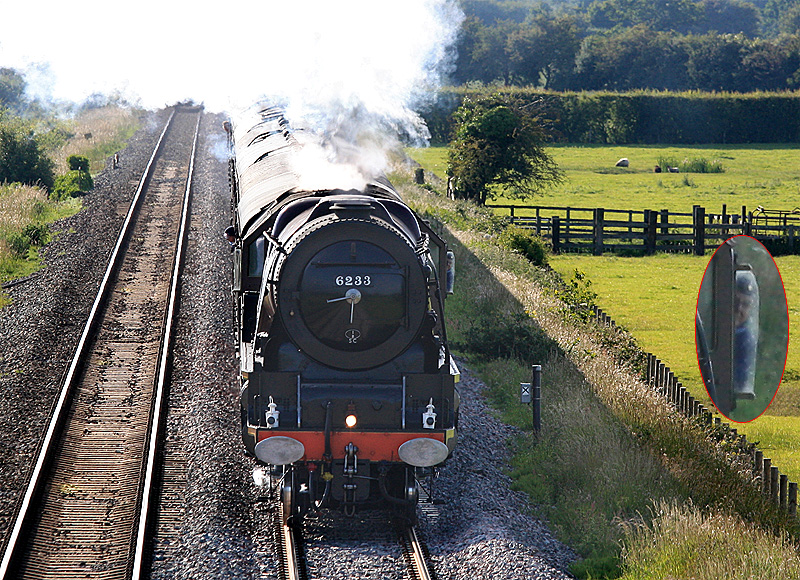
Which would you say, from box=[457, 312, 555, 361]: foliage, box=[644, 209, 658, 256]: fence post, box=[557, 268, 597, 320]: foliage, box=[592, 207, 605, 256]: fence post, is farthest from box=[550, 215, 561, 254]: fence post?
box=[457, 312, 555, 361]: foliage

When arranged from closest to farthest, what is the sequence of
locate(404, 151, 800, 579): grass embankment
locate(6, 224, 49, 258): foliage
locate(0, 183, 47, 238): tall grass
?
locate(404, 151, 800, 579): grass embankment, locate(6, 224, 49, 258): foliage, locate(0, 183, 47, 238): tall grass

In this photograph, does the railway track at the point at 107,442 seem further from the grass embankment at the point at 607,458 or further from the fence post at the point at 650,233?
the fence post at the point at 650,233

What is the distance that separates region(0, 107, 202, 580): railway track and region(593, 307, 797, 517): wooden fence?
6.38 m

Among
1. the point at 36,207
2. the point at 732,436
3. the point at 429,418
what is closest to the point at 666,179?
the point at 36,207

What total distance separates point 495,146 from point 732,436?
22.8 metres

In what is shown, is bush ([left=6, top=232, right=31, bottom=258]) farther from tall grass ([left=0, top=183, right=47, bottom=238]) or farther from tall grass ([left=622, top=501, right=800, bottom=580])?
tall grass ([left=622, top=501, right=800, bottom=580])

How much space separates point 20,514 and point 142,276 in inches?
421

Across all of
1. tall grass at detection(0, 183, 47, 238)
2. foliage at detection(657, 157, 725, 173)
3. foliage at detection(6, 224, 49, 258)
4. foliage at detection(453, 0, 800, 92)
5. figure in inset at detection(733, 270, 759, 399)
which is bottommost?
foliage at detection(6, 224, 49, 258)

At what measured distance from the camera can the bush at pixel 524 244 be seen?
77.4ft

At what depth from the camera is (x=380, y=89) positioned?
539 inches

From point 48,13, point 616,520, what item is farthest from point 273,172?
point 48,13

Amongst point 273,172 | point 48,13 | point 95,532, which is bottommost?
point 95,532

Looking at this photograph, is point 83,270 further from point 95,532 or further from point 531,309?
point 95,532

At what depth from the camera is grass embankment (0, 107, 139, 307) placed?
20141 millimetres
